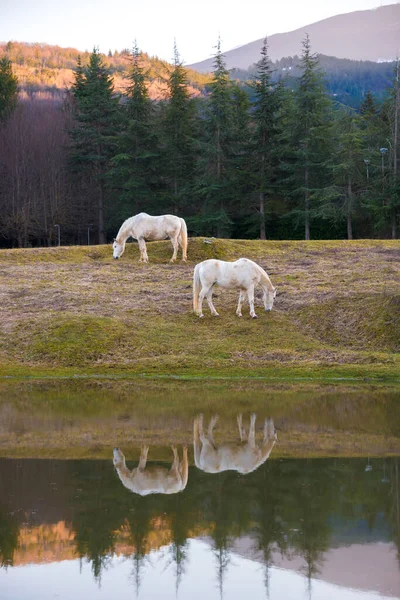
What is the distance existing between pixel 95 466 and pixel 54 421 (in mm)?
3154

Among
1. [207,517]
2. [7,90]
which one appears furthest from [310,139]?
[207,517]

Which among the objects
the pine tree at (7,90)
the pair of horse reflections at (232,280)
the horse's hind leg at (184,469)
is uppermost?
the pine tree at (7,90)

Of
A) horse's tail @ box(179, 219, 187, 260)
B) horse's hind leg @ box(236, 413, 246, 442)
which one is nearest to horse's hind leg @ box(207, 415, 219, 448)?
horse's hind leg @ box(236, 413, 246, 442)

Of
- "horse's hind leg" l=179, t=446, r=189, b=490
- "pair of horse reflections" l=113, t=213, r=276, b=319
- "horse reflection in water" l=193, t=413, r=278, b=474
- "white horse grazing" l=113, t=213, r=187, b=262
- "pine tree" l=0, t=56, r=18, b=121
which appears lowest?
"horse reflection in water" l=193, t=413, r=278, b=474

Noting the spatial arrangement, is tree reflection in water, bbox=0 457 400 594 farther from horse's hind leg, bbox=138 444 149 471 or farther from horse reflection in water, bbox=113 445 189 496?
horse's hind leg, bbox=138 444 149 471

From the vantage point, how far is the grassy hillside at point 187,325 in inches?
714

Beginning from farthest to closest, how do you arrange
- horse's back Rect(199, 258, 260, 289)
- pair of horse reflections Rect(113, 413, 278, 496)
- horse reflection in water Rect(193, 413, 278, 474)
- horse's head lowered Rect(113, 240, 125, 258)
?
horse's head lowered Rect(113, 240, 125, 258) → horse's back Rect(199, 258, 260, 289) → horse reflection in water Rect(193, 413, 278, 474) → pair of horse reflections Rect(113, 413, 278, 496)

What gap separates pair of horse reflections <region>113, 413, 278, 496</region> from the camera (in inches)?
365

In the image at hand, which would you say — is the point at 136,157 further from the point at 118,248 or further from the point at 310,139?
the point at 118,248

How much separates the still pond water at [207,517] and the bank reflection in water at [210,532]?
0.05ft

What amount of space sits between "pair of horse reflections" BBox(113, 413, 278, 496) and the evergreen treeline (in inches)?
1383

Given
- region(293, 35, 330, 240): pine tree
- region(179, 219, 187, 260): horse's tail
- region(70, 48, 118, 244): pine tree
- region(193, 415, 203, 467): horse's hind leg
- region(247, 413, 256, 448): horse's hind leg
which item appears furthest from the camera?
region(70, 48, 118, 244): pine tree

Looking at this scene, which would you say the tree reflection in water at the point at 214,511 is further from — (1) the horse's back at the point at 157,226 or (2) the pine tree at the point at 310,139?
(2) the pine tree at the point at 310,139

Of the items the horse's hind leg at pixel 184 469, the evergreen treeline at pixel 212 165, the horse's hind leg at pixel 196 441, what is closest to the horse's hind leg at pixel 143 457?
the horse's hind leg at pixel 184 469
